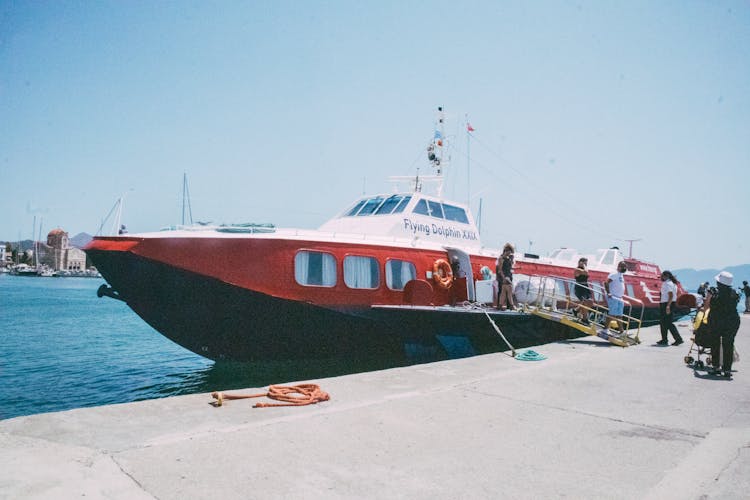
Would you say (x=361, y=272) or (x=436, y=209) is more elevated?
(x=436, y=209)

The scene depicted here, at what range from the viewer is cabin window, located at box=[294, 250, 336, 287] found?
32.9 feet

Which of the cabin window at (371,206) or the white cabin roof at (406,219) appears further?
the cabin window at (371,206)

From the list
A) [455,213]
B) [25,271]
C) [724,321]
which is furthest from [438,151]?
[25,271]

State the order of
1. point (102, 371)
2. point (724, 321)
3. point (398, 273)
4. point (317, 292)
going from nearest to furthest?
1. point (724, 321)
2. point (317, 292)
3. point (398, 273)
4. point (102, 371)

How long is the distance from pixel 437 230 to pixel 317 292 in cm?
527

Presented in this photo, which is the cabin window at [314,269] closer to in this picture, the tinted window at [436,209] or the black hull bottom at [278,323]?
the black hull bottom at [278,323]

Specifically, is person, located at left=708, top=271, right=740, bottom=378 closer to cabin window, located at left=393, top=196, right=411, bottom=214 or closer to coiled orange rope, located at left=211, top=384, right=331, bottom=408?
coiled orange rope, located at left=211, top=384, right=331, bottom=408

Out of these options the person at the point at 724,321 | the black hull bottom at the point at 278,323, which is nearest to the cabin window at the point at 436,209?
the black hull bottom at the point at 278,323

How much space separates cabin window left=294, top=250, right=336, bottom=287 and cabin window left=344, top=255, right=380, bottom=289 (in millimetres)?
358

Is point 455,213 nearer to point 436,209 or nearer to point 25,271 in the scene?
point 436,209

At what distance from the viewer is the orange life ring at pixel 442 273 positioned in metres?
12.5

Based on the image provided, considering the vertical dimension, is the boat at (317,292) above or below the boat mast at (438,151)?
below

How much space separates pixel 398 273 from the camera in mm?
11688

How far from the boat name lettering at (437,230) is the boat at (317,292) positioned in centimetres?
5
